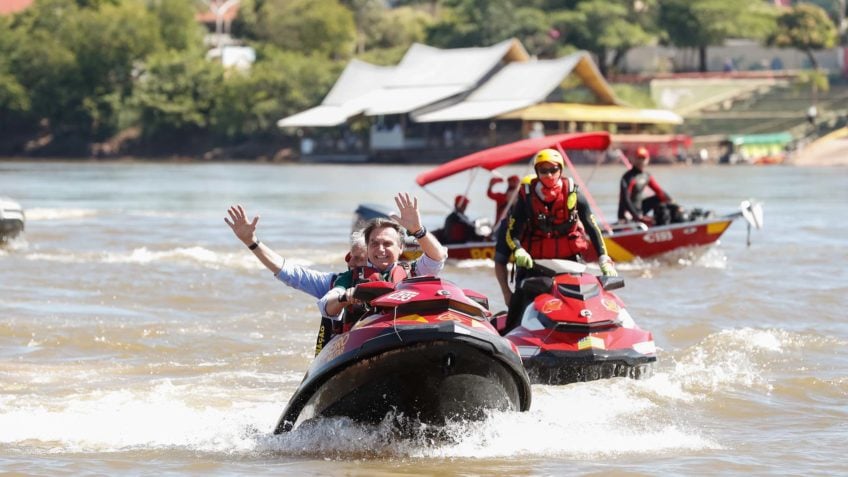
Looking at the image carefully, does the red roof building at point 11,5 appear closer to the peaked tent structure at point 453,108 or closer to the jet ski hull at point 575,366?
the peaked tent structure at point 453,108

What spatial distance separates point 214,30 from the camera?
110 metres

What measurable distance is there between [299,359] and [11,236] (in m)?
10.7

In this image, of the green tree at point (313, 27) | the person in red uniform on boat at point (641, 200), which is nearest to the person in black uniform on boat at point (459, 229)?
the person in red uniform on boat at point (641, 200)

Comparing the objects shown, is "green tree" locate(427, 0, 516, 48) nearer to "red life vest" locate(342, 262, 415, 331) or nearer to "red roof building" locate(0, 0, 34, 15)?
"red roof building" locate(0, 0, 34, 15)

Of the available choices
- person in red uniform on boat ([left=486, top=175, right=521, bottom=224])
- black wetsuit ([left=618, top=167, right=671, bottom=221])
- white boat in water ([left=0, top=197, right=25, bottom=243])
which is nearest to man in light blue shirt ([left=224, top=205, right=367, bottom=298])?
person in red uniform on boat ([left=486, top=175, right=521, bottom=224])

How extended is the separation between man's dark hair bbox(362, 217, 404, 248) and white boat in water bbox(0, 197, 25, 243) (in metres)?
14.9

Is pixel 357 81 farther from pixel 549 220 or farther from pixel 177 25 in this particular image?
pixel 549 220

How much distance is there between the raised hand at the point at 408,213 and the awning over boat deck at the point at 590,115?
62566 mm

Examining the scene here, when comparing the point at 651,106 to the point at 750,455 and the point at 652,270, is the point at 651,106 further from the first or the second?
the point at 750,455

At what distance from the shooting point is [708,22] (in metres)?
83.0

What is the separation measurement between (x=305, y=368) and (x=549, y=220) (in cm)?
230

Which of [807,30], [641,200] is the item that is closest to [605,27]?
[807,30]

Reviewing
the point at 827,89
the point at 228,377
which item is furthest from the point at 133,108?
the point at 228,377

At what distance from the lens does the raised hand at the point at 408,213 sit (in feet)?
26.2
